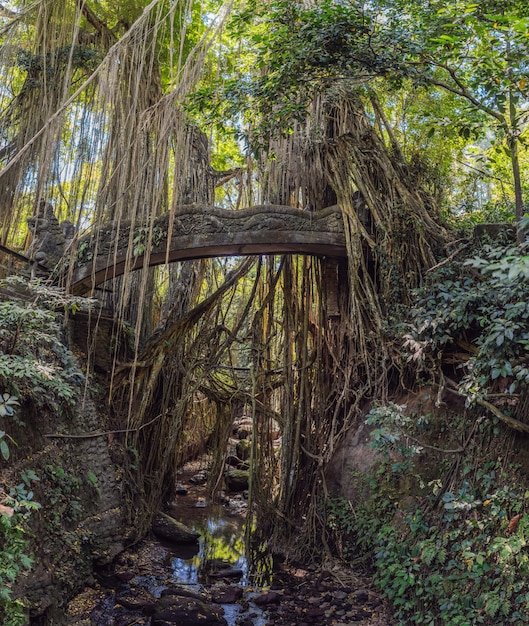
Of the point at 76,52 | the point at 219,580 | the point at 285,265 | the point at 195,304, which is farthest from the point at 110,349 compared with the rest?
the point at 76,52

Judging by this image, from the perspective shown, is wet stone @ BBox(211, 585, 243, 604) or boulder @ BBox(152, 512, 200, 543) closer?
wet stone @ BBox(211, 585, 243, 604)

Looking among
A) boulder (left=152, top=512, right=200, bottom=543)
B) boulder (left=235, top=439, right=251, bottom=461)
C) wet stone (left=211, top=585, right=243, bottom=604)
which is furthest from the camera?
boulder (left=235, top=439, right=251, bottom=461)

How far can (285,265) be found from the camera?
18.0 feet

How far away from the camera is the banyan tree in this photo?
4.60 metres

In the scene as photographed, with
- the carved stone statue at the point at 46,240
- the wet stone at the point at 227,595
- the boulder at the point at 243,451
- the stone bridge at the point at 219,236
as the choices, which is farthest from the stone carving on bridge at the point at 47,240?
the boulder at the point at 243,451

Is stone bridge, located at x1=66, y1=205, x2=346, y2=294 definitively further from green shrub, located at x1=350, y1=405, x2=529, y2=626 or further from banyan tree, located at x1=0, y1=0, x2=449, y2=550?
green shrub, located at x1=350, y1=405, x2=529, y2=626

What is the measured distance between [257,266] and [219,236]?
108 cm

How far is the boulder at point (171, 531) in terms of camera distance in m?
5.25

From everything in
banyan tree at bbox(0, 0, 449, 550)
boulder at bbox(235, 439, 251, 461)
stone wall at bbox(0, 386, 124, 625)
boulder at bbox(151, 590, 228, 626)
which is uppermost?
banyan tree at bbox(0, 0, 449, 550)

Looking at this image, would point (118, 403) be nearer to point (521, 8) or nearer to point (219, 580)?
point (219, 580)

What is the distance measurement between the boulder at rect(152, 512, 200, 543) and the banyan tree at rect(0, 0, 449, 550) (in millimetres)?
189

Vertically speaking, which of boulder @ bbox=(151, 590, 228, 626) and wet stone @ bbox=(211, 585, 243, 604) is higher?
boulder @ bbox=(151, 590, 228, 626)

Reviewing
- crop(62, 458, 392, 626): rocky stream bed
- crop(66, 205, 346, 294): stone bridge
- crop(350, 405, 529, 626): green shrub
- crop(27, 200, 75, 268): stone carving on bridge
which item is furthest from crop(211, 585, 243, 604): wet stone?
crop(27, 200, 75, 268): stone carving on bridge

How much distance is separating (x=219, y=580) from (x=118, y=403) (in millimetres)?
1959
